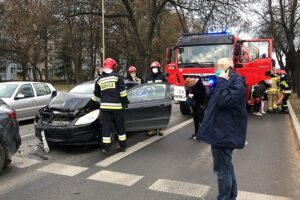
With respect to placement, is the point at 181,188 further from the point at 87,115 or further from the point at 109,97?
the point at 87,115

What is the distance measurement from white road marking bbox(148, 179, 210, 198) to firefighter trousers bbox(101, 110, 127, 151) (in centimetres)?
202

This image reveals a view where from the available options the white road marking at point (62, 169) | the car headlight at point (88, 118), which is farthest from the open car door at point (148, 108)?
the white road marking at point (62, 169)

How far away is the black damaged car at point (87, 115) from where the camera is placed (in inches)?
301

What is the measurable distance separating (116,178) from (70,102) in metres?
2.67

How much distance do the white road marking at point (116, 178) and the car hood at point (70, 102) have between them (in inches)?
81.4

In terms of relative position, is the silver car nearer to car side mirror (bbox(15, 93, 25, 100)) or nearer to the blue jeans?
car side mirror (bbox(15, 93, 25, 100))

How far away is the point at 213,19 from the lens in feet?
76.8

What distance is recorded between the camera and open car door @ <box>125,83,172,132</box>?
28.3 feet

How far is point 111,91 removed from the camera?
758 cm

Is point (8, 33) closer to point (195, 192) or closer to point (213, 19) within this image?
point (213, 19)

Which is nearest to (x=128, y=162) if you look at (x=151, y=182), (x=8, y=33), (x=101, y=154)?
(x=101, y=154)

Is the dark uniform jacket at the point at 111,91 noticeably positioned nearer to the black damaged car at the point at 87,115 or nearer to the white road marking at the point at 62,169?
the black damaged car at the point at 87,115

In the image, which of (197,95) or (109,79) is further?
(197,95)

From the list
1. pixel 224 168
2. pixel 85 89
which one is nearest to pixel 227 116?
pixel 224 168
